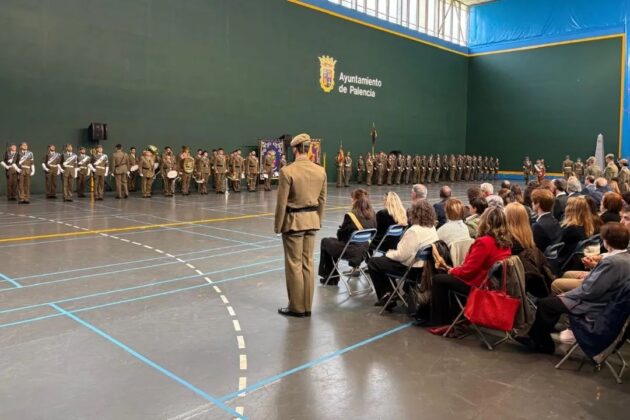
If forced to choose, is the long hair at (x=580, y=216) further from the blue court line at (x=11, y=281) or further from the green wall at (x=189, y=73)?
the green wall at (x=189, y=73)

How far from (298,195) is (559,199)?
15.8 feet

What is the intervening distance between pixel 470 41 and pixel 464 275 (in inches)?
1391

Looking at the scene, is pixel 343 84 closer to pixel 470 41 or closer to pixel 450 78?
pixel 450 78

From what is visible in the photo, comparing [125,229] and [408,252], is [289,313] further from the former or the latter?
[125,229]

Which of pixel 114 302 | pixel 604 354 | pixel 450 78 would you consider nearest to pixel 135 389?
pixel 114 302

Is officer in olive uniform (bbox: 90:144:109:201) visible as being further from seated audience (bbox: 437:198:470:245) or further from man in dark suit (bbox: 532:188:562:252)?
man in dark suit (bbox: 532:188:562:252)

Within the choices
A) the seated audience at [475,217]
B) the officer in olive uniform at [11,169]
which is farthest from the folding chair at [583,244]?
the officer in olive uniform at [11,169]

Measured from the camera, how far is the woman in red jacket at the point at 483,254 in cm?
462

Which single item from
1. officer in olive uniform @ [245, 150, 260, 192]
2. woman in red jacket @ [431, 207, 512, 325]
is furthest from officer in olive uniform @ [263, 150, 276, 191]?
woman in red jacket @ [431, 207, 512, 325]

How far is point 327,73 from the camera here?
26453 mm

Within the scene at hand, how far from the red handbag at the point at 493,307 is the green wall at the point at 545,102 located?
30.8 meters

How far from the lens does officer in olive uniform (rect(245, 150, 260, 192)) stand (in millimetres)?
21562

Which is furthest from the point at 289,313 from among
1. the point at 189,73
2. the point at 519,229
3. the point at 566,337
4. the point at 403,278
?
the point at 189,73

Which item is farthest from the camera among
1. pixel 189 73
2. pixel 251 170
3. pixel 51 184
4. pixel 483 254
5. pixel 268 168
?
pixel 268 168
